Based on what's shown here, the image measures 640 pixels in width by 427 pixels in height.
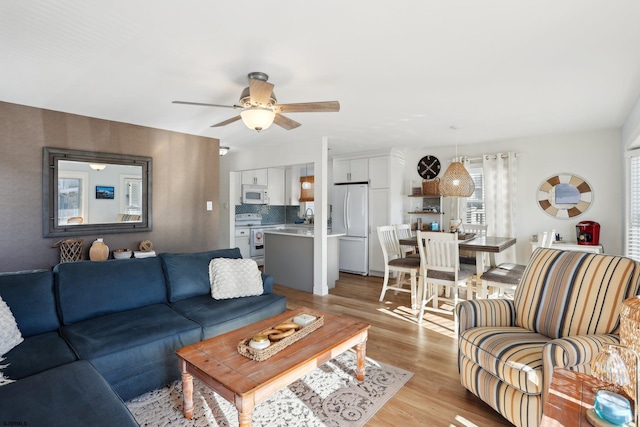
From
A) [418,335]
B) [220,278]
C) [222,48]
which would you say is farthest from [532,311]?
[222,48]

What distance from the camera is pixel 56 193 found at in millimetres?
3523

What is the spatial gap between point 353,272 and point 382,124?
3.07m

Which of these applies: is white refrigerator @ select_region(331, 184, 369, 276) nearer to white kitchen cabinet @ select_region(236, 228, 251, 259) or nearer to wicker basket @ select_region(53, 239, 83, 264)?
white kitchen cabinet @ select_region(236, 228, 251, 259)

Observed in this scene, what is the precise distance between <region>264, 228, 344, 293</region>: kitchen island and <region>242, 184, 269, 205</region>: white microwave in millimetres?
1593

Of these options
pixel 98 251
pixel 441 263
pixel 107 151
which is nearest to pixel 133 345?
pixel 98 251

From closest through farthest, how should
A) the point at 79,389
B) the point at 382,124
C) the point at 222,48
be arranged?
the point at 79,389
the point at 222,48
the point at 382,124

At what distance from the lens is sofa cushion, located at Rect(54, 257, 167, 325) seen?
235cm

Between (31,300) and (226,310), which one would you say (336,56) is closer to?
(226,310)

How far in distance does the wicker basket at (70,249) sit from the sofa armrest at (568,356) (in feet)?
14.2

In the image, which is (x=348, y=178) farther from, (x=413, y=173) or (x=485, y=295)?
(x=485, y=295)

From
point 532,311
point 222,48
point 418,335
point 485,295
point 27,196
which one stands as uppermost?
point 222,48

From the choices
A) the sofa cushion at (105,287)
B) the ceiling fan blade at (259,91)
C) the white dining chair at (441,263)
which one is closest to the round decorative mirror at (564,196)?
the white dining chair at (441,263)

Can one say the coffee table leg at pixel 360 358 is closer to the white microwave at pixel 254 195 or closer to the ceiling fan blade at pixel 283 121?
the ceiling fan blade at pixel 283 121

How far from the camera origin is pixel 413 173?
6.05 metres
